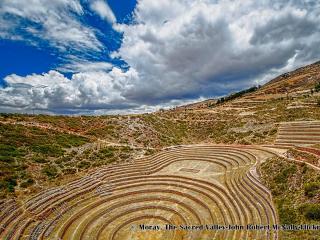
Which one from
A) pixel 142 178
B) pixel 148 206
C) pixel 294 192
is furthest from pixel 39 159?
pixel 294 192

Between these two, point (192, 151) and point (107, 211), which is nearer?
point (107, 211)

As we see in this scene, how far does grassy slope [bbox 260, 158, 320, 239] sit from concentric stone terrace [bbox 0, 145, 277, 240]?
80 cm

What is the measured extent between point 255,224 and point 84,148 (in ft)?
92.1

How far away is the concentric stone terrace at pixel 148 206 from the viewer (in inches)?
747

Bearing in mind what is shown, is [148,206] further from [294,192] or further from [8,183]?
[8,183]

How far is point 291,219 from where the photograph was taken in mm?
16203

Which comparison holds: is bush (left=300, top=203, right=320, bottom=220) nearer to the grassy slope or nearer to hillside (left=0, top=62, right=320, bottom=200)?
the grassy slope

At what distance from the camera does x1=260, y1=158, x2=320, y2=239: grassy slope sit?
15531mm

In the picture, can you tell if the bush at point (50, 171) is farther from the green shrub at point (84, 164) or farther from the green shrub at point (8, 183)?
the green shrub at point (8, 183)

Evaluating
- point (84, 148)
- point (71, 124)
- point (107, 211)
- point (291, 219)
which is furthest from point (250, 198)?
point (71, 124)

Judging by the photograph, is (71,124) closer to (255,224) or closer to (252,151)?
(252,151)

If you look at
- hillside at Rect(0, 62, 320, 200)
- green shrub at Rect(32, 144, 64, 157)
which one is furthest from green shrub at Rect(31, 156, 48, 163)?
green shrub at Rect(32, 144, 64, 157)

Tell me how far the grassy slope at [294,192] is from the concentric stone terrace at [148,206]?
801 millimetres

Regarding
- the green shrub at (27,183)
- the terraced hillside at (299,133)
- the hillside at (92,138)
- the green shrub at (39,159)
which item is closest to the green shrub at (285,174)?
the terraced hillside at (299,133)
